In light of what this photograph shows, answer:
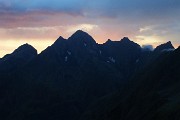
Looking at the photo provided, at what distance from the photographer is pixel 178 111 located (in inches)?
7790

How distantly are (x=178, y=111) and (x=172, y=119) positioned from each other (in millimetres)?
4863

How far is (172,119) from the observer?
197125 millimetres
